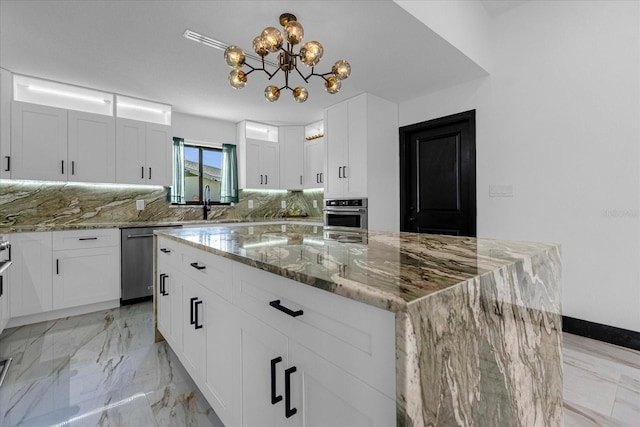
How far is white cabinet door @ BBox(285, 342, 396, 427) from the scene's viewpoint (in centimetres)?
62

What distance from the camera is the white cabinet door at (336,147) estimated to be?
3.94 meters

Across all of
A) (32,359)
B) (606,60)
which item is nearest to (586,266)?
(606,60)

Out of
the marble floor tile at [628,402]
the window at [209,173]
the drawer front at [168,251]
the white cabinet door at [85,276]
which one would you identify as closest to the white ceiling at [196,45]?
the window at [209,173]

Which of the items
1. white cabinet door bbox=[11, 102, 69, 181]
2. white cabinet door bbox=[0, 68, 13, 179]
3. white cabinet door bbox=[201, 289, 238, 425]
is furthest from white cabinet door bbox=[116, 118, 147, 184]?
white cabinet door bbox=[201, 289, 238, 425]

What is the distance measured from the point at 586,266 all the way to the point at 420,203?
1731 mm

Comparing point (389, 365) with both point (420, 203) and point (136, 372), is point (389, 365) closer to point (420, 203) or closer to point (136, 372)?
point (136, 372)

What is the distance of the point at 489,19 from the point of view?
3072 millimetres

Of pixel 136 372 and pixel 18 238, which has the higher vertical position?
pixel 18 238

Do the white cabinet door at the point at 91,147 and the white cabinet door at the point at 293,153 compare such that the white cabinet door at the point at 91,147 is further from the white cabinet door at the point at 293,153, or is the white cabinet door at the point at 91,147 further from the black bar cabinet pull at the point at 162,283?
the white cabinet door at the point at 293,153

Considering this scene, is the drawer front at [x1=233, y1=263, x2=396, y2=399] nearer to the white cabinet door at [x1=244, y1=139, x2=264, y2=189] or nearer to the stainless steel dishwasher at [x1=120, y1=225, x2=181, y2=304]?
the stainless steel dishwasher at [x1=120, y1=225, x2=181, y2=304]

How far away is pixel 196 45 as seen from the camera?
8.50ft

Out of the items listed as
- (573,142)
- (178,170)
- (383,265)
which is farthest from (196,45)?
(573,142)

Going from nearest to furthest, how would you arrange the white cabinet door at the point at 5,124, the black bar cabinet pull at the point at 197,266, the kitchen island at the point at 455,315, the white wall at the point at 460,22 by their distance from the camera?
the kitchen island at the point at 455,315 → the black bar cabinet pull at the point at 197,266 → the white wall at the point at 460,22 → the white cabinet door at the point at 5,124

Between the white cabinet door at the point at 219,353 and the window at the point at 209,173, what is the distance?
11.3 ft
